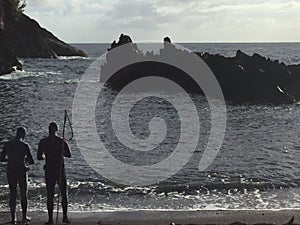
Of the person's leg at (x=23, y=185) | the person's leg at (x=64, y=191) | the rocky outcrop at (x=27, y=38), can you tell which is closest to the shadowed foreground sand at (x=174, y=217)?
the person's leg at (x=64, y=191)

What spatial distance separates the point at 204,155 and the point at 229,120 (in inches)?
482

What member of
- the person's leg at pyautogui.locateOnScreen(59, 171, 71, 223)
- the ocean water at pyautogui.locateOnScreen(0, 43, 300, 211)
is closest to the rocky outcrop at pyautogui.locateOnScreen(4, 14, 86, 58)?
the ocean water at pyautogui.locateOnScreen(0, 43, 300, 211)

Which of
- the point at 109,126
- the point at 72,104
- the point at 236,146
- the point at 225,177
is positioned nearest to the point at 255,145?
the point at 236,146

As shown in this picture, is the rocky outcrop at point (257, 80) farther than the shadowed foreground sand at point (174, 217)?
Yes

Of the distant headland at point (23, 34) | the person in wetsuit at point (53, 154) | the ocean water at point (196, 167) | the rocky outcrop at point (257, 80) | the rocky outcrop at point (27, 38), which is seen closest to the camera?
the person in wetsuit at point (53, 154)

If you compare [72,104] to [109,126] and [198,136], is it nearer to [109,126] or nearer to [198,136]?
[109,126]

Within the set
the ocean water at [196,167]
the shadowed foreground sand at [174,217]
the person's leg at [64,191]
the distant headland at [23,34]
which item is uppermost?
the distant headland at [23,34]

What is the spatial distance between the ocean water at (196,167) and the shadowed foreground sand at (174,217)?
0.83 metres

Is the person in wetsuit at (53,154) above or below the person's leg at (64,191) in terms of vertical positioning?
above

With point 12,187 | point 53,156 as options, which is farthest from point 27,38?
point 53,156

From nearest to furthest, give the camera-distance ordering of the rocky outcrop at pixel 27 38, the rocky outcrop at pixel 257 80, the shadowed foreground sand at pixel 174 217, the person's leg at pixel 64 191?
the person's leg at pixel 64 191 → the shadowed foreground sand at pixel 174 217 → the rocky outcrop at pixel 257 80 → the rocky outcrop at pixel 27 38

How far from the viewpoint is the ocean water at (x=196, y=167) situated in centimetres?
1453

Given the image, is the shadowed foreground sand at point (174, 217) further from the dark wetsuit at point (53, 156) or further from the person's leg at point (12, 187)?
the dark wetsuit at point (53, 156)

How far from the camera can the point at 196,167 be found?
19422 millimetres
